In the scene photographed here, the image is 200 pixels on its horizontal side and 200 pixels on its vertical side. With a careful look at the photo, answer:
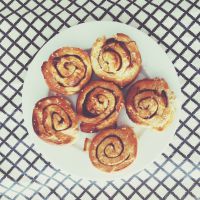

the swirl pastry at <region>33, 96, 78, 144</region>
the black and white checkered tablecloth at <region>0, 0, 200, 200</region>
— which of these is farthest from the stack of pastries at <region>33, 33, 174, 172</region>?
the black and white checkered tablecloth at <region>0, 0, 200, 200</region>

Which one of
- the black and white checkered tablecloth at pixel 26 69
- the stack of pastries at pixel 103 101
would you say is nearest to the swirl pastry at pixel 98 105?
the stack of pastries at pixel 103 101

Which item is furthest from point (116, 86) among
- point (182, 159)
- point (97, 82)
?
point (182, 159)

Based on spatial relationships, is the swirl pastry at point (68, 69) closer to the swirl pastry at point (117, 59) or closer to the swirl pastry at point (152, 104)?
the swirl pastry at point (117, 59)

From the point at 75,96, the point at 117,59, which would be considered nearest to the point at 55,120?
the point at 75,96

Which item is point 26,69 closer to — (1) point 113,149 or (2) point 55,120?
(2) point 55,120

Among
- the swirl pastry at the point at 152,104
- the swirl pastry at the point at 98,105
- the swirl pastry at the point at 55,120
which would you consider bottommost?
the swirl pastry at the point at 55,120

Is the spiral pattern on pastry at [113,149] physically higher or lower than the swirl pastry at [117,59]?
lower

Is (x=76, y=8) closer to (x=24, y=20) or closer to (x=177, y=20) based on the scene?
(x=24, y=20)
